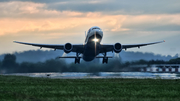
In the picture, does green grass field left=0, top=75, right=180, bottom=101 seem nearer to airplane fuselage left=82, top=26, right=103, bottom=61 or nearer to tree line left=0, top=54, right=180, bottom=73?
airplane fuselage left=82, top=26, right=103, bottom=61

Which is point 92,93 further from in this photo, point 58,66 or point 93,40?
point 58,66

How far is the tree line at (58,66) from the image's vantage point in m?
59.4

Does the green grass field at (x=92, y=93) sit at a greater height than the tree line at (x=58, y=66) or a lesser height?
lesser

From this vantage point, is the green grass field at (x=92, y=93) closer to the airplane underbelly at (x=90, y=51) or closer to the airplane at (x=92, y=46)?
the airplane at (x=92, y=46)

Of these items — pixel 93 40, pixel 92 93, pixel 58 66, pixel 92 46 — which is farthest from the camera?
pixel 58 66

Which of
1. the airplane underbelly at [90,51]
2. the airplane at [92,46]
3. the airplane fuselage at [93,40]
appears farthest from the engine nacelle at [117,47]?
A: the airplane underbelly at [90,51]

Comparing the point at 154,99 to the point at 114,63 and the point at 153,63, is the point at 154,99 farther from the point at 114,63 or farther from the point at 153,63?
the point at 153,63

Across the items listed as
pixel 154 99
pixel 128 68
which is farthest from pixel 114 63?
pixel 154 99

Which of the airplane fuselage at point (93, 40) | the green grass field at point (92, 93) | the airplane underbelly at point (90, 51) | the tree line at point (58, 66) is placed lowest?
the green grass field at point (92, 93)

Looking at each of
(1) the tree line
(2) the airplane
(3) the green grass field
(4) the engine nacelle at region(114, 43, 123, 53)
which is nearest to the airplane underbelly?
(2) the airplane

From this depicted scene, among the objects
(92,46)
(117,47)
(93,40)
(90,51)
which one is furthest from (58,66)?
(117,47)

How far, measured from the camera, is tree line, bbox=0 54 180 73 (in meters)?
59.4

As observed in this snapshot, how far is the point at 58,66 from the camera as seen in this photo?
59.2m

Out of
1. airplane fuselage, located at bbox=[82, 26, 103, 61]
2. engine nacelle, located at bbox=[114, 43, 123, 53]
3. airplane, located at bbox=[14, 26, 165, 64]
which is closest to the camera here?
airplane fuselage, located at bbox=[82, 26, 103, 61]
